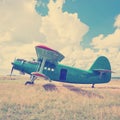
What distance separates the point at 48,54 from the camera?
1911 cm

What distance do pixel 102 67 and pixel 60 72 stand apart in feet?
18.7

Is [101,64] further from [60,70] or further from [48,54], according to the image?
[48,54]

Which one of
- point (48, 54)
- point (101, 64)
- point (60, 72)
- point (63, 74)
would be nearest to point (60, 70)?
point (60, 72)

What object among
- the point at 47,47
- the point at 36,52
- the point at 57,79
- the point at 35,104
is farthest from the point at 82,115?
the point at 57,79

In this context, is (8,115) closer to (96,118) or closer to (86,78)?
(96,118)

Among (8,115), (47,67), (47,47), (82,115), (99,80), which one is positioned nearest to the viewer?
(8,115)

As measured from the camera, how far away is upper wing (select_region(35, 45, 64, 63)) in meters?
17.6

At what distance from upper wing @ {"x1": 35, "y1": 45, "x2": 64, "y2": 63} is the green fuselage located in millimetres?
989

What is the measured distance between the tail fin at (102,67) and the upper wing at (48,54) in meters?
5.24

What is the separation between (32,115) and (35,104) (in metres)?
2.35

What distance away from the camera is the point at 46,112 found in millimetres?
9477

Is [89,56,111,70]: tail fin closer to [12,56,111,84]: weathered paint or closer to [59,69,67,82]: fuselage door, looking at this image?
[12,56,111,84]: weathered paint

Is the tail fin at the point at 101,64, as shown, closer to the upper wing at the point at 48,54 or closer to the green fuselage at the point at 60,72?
the green fuselage at the point at 60,72

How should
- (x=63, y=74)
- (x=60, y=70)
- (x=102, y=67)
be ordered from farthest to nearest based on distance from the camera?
1. (x=102, y=67)
2. (x=63, y=74)
3. (x=60, y=70)
